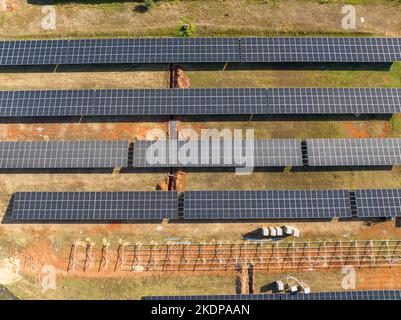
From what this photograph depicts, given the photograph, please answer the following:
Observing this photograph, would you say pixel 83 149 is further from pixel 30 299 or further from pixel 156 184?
pixel 30 299

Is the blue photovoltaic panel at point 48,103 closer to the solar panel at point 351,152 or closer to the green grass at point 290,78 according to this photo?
the green grass at point 290,78

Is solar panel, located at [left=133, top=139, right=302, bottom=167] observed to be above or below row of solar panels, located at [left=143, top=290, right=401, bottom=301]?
above

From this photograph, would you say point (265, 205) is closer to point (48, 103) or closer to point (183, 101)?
point (183, 101)

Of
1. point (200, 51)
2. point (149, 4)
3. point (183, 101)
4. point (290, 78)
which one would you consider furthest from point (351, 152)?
point (149, 4)

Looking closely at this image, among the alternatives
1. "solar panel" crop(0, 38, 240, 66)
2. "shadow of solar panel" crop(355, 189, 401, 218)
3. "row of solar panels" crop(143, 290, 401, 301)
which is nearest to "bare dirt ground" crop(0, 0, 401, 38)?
"solar panel" crop(0, 38, 240, 66)

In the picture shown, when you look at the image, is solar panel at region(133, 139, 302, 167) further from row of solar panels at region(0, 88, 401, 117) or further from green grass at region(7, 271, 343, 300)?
green grass at region(7, 271, 343, 300)

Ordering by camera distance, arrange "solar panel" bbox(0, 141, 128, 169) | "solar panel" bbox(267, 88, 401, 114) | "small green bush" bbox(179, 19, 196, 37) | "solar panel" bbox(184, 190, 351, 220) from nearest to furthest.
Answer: "solar panel" bbox(184, 190, 351, 220) → "solar panel" bbox(0, 141, 128, 169) → "solar panel" bbox(267, 88, 401, 114) → "small green bush" bbox(179, 19, 196, 37)

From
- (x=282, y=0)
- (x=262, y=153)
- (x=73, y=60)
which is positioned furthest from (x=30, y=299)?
(x=282, y=0)
